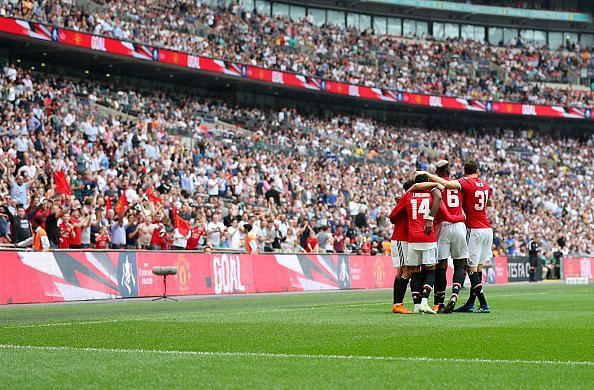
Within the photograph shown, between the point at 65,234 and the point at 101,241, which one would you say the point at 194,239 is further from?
the point at 65,234

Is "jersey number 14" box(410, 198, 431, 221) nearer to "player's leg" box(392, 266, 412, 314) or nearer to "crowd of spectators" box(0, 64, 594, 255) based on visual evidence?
"player's leg" box(392, 266, 412, 314)

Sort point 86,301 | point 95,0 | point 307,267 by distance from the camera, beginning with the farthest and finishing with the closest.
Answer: point 95,0, point 307,267, point 86,301

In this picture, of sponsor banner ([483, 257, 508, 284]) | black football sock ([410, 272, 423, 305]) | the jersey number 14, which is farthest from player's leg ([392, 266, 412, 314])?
→ sponsor banner ([483, 257, 508, 284])

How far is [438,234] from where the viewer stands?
15.6 meters

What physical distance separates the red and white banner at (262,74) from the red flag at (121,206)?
46.2 feet

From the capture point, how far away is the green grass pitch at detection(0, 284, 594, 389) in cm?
753

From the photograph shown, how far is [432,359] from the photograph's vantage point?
8.86 metres

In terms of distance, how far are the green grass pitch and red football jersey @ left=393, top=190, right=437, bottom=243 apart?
3.97 ft

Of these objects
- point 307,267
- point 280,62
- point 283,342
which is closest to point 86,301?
point 307,267

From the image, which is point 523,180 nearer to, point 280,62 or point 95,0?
point 280,62

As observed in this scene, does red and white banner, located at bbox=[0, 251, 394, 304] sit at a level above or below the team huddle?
below

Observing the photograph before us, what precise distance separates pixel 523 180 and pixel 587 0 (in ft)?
86.5

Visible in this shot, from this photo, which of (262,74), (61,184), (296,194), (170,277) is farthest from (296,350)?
(262,74)

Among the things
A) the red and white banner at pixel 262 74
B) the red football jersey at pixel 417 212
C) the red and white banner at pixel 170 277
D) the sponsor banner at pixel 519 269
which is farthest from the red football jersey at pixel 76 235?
the sponsor banner at pixel 519 269
